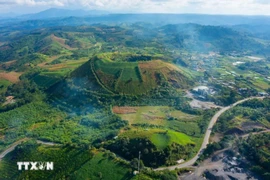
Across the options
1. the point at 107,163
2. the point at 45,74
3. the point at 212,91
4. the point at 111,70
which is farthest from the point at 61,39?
the point at 107,163

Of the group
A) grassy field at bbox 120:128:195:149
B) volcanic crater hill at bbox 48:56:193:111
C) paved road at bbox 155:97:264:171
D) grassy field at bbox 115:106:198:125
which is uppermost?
volcanic crater hill at bbox 48:56:193:111

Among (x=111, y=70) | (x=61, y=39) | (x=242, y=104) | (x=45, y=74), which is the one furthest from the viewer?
(x=61, y=39)

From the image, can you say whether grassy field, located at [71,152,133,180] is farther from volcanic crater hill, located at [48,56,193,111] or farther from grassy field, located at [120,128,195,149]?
volcanic crater hill, located at [48,56,193,111]

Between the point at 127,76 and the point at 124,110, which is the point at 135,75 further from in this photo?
the point at 124,110

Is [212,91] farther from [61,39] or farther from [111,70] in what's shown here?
[61,39]

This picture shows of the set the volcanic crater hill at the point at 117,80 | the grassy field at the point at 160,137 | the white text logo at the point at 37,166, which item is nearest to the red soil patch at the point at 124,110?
the volcanic crater hill at the point at 117,80

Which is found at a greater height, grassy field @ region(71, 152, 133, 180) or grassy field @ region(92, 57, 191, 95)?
grassy field @ region(92, 57, 191, 95)

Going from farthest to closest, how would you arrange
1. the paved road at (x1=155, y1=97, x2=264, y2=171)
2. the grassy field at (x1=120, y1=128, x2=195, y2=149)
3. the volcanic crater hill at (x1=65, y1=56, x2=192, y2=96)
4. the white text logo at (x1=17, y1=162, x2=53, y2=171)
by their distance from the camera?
the volcanic crater hill at (x1=65, y1=56, x2=192, y2=96), the grassy field at (x1=120, y1=128, x2=195, y2=149), the paved road at (x1=155, y1=97, x2=264, y2=171), the white text logo at (x1=17, y1=162, x2=53, y2=171)

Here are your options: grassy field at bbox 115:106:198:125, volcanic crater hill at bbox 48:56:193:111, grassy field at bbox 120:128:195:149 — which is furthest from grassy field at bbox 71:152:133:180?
volcanic crater hill at bbox 48:56:193:111

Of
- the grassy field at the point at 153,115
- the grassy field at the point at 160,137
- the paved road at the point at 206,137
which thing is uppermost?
the grassy field at the point at 160,137

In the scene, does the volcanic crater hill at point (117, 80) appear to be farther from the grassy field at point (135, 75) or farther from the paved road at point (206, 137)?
the paved road at point (206, 137)

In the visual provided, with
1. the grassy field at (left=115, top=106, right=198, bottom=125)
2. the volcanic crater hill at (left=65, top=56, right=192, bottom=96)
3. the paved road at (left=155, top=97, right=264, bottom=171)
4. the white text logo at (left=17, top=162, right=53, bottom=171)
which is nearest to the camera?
the white text logo at (left=17, top=162, right=53, bottom=171)
